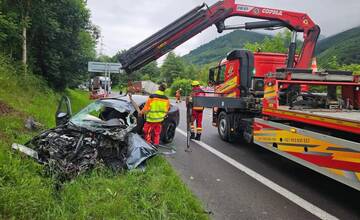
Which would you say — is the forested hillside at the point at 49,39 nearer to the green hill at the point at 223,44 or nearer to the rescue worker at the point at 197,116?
the rescue worker at the point at 197,116

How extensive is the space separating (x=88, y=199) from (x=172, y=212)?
1029 millimetres

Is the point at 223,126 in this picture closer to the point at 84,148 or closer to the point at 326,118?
the point at 326,118

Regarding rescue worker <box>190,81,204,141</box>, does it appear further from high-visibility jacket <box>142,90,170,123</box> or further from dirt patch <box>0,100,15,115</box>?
dirt patch <box>0,100,15,115</box>

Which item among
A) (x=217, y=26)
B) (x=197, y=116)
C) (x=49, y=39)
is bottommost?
(x=197, y=116)

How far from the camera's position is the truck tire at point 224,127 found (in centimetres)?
873

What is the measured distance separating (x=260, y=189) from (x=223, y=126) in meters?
4.26

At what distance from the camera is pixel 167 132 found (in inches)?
332

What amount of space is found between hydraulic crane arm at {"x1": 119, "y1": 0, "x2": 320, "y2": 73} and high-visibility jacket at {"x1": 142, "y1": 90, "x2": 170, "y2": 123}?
4.82ft

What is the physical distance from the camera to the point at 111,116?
750 centimetres

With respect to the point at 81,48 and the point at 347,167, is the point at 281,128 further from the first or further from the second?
the point at 81,48

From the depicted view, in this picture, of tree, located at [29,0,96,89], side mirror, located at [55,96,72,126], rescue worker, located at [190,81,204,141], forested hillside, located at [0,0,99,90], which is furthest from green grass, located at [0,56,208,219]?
tree, located at [29,0,96,89]

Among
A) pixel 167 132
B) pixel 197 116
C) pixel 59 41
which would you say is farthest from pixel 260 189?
pixel 59 41

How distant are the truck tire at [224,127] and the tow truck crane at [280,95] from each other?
28mm

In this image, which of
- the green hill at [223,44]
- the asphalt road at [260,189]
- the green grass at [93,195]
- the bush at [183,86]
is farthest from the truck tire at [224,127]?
the green hill at [223,44]
